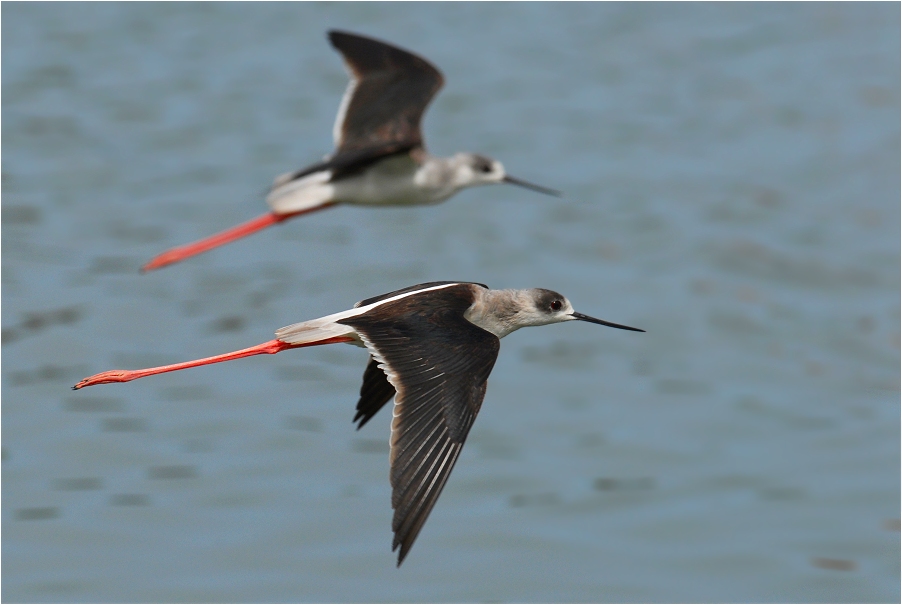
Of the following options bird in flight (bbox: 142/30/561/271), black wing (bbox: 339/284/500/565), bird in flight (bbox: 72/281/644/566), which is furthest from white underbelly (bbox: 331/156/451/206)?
black wing (bbox: 339/284/500/565)

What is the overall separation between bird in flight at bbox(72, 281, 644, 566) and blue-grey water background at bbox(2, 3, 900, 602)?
3.75 m

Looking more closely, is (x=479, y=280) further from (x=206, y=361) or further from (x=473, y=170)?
(x=206, y=361)

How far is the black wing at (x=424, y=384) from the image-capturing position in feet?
14.3

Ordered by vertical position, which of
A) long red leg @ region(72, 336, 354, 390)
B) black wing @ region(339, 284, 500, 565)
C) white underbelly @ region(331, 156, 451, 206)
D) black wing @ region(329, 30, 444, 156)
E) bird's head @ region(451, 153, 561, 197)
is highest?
black wing @ region(329, 30, 444, 156)

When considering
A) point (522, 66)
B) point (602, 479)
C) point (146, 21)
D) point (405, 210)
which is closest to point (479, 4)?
point (522, 66)

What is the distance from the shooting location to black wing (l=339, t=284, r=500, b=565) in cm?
435

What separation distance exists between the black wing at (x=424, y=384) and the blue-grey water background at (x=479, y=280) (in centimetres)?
415

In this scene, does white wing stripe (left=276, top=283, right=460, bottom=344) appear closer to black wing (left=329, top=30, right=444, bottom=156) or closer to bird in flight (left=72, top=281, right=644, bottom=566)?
bird in flight (left=72, top=281, right=644, bottom=566)

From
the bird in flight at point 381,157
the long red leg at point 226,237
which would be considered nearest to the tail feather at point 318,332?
the bird in flight at point 381,157

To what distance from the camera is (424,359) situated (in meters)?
4.78

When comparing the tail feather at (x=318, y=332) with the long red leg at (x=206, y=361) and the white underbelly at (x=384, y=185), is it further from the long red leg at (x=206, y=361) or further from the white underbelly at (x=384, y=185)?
the white underbelly at (x=384, y=185)

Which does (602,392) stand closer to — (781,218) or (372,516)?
(372,516)

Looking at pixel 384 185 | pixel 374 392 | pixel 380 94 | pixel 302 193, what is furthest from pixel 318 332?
pixel 380 94

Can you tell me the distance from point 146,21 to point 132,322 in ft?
22.5
